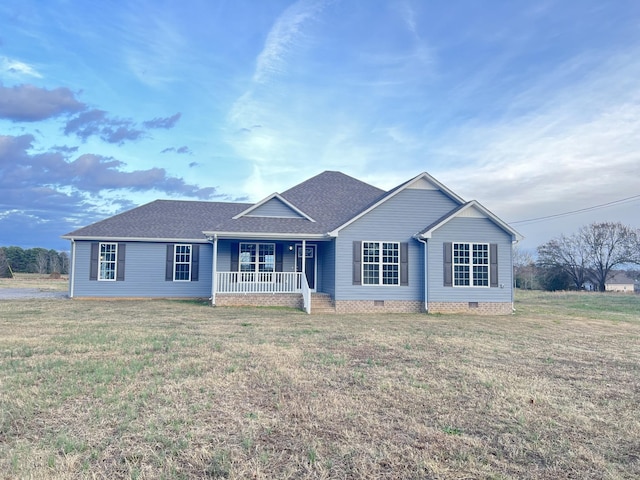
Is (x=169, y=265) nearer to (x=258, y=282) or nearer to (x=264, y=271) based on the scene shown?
(x=264, y=271)

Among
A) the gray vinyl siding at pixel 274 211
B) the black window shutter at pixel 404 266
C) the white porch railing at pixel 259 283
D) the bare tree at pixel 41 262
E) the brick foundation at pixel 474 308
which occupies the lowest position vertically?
the brick foundation at pixel 474 308

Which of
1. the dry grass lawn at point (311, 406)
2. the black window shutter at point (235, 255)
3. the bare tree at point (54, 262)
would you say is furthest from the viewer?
the bare tree at point (54, 262)

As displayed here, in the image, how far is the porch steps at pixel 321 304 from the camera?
15.9 m

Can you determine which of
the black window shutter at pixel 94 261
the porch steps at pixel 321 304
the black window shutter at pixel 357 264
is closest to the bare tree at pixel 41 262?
the black window shutter at pixel 94 261

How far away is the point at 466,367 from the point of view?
22.7ft

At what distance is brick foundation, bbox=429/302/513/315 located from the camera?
16241 mm

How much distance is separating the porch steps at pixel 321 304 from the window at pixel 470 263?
4.84m

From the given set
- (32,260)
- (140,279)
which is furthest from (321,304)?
(32,260)

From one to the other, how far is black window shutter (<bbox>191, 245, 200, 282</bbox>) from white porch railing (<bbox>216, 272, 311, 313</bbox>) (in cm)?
315

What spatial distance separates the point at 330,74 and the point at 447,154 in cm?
790

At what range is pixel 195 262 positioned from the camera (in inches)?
775

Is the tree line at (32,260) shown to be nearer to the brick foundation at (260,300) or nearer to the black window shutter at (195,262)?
the black window shutter at (195,262)

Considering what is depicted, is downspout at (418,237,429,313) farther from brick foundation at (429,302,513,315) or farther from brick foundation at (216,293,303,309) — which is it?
brick foundation at (216,293,303,309)

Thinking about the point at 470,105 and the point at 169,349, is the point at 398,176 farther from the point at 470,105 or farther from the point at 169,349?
the point at 169,349
